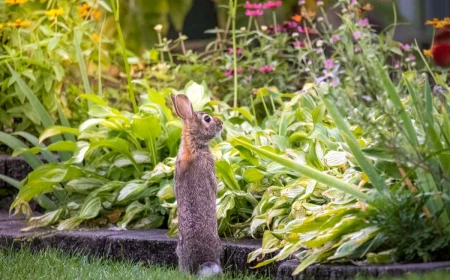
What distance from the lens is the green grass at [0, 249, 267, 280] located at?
4.20 meters

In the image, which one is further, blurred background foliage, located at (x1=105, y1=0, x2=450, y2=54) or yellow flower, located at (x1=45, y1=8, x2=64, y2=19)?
blurred background foliage, located at (x1=105, y1=0, x2=450, y2=54)

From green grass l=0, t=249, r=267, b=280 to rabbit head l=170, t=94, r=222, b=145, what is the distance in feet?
2.19

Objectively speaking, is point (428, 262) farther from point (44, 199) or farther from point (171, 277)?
point (44, 199)

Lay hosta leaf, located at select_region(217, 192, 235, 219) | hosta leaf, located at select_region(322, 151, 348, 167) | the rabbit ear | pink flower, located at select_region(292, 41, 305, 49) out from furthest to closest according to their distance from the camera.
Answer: pink flower, located at select_region(292, 41, 305, 49) → hosta leaf, located at select_region(217, 192, 235, 219) → the rabbit ear → hosta leaf, located at select_region(322, 151, 348, 167)

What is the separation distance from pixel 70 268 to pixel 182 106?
3.16 feet

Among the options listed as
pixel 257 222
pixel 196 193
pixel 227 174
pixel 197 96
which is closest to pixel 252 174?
pixel 227 174

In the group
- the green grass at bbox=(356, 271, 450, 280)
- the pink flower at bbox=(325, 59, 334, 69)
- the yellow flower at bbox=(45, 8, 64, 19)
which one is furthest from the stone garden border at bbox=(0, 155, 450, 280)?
the pink flower at bbox=(325, 59, 334, 69)

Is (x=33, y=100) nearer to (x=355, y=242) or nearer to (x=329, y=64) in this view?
(x=329, y=64)

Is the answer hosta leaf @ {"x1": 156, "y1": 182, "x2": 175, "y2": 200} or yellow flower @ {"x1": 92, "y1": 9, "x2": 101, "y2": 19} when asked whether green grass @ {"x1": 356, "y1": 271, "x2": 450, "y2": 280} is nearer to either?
hosta leaf @ {"x1": 156, "y1": 182, "x2": 175, "y2": 200}

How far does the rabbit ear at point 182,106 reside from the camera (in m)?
4.45

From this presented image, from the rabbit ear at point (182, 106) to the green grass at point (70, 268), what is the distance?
0.76 meters

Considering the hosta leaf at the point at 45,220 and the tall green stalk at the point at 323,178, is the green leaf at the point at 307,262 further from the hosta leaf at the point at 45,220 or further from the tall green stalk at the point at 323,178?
the hosta leaf at the point at 45,220

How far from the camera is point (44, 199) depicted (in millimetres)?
5883

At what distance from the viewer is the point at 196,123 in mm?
4504
